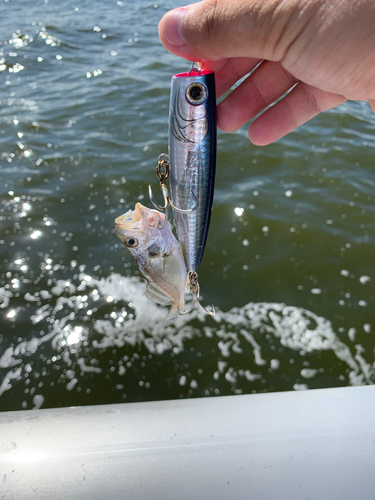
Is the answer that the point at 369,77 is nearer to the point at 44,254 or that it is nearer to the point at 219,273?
the point at 219,273

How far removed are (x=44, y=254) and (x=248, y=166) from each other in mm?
3544

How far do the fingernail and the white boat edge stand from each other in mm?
2130

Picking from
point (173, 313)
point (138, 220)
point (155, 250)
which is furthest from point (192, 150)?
point (173, 313)

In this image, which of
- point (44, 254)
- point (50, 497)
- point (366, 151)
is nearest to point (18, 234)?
point (44, 254)

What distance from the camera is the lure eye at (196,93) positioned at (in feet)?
4.61

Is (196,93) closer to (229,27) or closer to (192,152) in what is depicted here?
(192,152)

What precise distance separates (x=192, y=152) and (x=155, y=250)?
0.51 meters

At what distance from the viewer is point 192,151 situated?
151 cm

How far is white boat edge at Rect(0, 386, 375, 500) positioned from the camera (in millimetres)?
1797

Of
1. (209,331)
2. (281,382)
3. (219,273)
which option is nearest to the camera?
(281,382)

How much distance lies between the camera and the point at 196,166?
60.4 inches

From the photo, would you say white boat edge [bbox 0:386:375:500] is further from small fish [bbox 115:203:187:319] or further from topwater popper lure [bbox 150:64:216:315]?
topwater popper lure [bbox 150:64:216:315]

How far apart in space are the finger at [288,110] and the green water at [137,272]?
2.21 m

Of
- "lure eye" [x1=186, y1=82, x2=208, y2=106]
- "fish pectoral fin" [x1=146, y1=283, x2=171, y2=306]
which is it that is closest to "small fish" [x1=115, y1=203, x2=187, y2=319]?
"fish pectoral fin" [x1=146, y1=283, x2=171, y2=306]
